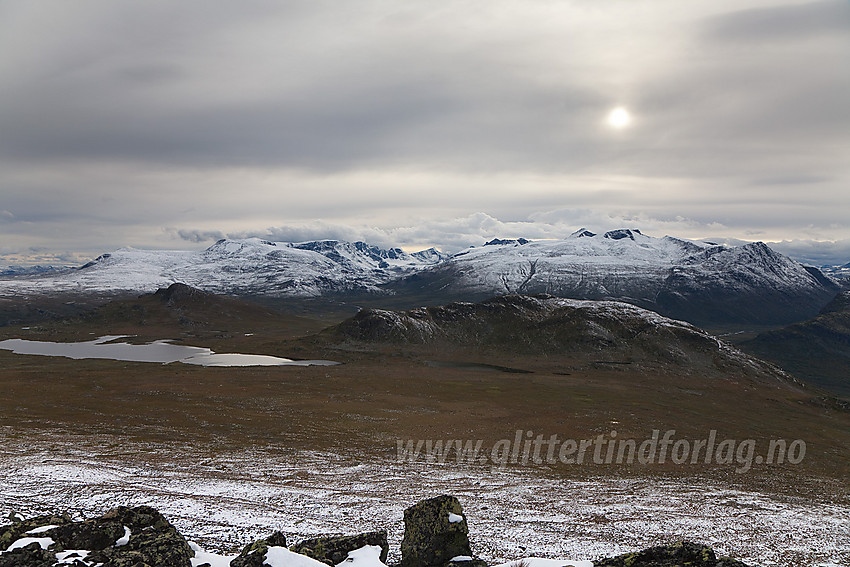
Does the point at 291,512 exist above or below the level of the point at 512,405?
above

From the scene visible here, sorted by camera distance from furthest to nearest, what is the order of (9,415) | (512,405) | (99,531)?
1. (512,405)
2. (9,415)
3. (99,531)

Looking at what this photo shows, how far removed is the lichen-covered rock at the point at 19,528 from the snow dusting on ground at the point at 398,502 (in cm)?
641

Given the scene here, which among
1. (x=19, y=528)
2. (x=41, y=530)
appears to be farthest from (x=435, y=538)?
(x=19, y=528)

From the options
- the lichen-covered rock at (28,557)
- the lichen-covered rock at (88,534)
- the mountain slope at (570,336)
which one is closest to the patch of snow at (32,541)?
the lichen-covered rock at (88,534)

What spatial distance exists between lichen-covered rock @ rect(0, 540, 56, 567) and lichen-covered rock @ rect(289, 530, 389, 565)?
816cm

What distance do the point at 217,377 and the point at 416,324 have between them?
303 ft

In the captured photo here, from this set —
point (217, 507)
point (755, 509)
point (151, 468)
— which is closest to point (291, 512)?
point (217, 507)

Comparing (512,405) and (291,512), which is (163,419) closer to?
(291,512)

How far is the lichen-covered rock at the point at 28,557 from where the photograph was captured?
14992mm

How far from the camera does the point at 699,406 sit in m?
102

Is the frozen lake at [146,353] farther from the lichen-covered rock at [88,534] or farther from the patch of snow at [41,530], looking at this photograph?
the lichen-covered rock at [88,534]

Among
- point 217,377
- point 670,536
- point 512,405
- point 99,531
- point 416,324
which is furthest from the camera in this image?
point 416,324

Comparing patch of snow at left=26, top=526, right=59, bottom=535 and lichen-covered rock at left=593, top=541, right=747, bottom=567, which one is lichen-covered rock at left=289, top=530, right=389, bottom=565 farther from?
patch of snow at left=26, top=526, right=59, bottom=535

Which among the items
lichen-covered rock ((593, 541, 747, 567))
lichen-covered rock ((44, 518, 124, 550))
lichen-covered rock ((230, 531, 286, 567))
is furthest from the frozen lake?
lichen-covered rock ((593, 541, 747, 567))
